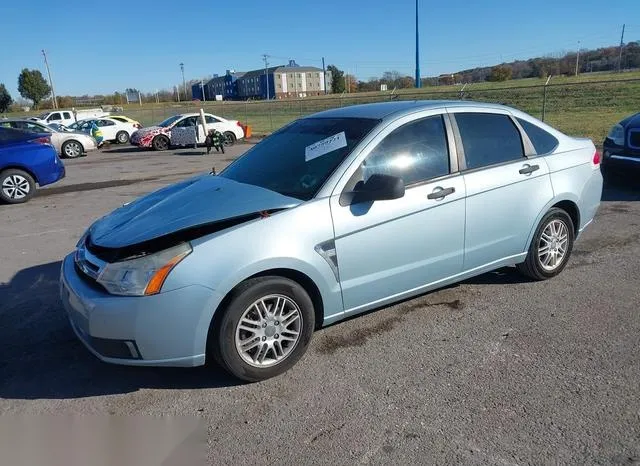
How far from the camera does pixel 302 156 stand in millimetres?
3949

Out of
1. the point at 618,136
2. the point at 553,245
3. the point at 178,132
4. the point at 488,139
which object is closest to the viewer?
the point at 488,139

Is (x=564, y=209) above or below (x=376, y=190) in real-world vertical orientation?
below

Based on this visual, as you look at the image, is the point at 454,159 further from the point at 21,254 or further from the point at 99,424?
the point at 21,254

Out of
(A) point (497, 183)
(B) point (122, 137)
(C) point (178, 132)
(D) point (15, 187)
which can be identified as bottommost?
(B) point (122, 137)

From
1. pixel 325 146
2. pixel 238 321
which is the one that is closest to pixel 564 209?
pixel 325 146

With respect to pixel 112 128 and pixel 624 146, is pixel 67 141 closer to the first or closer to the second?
pixel 112 128

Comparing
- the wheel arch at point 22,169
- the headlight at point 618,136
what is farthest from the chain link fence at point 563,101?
the wheel arch at point 22,169

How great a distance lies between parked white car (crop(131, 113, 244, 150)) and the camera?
21.5m

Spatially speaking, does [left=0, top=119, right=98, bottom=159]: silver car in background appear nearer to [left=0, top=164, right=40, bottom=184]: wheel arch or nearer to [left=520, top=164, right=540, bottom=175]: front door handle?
[left=0, top=164, right=40, bottom=184]: wheel arch

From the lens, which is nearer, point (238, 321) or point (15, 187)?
point (238, 321)

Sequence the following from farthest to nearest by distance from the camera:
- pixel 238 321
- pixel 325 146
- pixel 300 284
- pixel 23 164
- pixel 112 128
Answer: pixel 112 128
pixel 23 164
pixel 325 146
pixel 300 284
pixel 238 321

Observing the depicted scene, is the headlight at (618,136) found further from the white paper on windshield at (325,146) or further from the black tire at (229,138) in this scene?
the black tire at (229,138)

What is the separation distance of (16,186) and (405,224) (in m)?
8.84

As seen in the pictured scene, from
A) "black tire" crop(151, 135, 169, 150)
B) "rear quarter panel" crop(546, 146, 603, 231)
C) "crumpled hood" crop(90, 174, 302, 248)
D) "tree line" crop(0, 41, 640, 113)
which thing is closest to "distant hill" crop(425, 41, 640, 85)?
"tree line" crop(0, 41, 640, 113)
